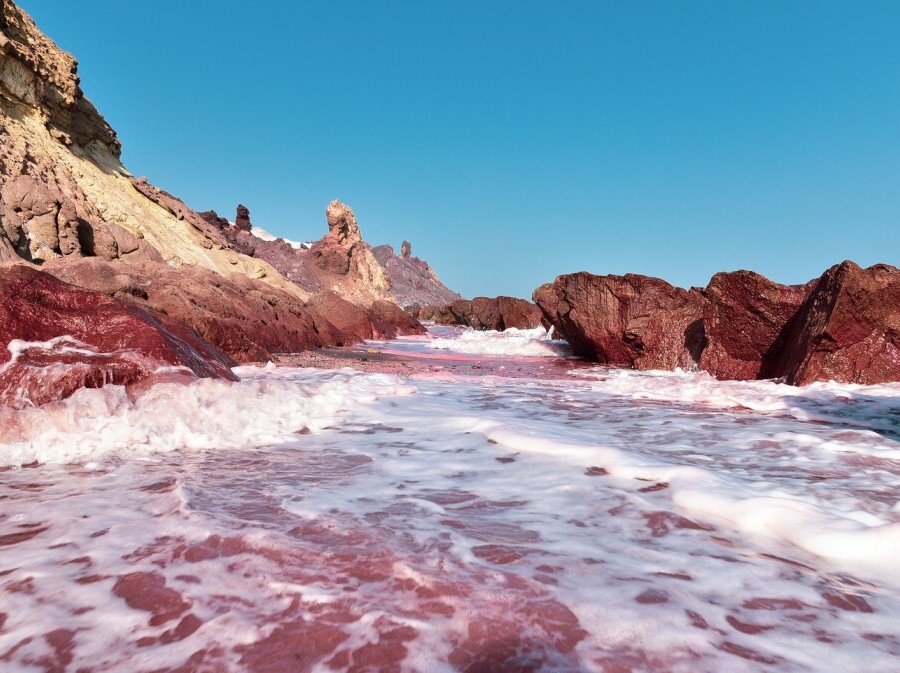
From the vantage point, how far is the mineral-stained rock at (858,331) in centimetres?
652

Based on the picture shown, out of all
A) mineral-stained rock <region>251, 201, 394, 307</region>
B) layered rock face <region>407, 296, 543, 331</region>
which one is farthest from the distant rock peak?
layered rock face <region>407, 296, 543, 331</region>

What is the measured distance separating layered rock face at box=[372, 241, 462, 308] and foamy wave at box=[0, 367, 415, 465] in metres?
114

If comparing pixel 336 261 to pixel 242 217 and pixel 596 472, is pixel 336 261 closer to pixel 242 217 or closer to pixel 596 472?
pixel 242 217

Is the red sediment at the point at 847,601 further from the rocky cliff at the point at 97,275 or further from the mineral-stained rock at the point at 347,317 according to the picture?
the mineral-stained rock at the point at 347,317

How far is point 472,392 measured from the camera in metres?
6.33

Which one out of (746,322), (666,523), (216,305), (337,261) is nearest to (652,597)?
(666,523)

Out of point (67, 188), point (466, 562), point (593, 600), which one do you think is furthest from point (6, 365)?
point (67, 188)

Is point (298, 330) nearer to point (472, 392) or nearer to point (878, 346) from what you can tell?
point (472, 392)

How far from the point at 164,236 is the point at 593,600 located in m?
26.0

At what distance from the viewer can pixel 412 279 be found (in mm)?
141625

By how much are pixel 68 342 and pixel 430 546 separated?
12.1 ft

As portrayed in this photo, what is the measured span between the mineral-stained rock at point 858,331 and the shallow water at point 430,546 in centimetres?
328

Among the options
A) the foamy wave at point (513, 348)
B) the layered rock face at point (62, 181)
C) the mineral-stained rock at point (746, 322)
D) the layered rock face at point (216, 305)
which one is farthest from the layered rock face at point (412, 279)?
the mineral-stained rock at point (746, 322)

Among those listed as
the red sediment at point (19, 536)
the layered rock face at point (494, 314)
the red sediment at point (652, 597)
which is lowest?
the red sediment at point (652, 597)
